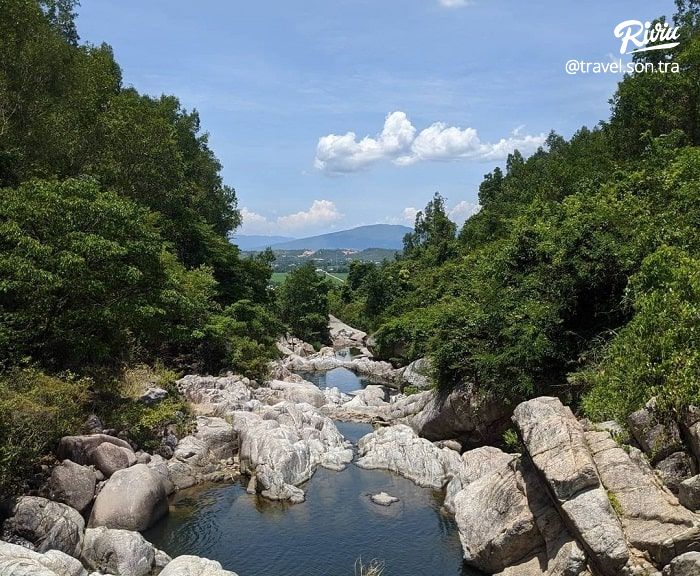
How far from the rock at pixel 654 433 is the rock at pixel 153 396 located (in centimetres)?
1958

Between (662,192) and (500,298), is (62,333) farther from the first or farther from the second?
(662,192)

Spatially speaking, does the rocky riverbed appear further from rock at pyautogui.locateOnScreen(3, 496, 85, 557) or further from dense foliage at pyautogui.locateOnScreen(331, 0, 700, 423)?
dense foliage at pyautogui.locateOnScreen(331, 0, 700, 423)

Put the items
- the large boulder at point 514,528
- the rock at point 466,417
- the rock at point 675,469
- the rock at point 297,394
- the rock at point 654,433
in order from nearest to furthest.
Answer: the rock at point 675,469, the large boulder at point 514,528, the rock at point 654,433, the rock at point 466,417, the rock at point 297,394

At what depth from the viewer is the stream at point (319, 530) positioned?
55.1 feet

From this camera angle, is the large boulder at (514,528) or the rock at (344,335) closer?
the large boulder at (514,528)

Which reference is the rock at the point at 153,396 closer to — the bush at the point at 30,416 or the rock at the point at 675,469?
the bush at the point at 30,416

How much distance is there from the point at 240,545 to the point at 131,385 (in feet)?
38.2

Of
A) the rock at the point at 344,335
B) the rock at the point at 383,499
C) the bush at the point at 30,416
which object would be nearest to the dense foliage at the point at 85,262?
the bush at the point at 30,416

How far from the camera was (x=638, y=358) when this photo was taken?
17.0 m

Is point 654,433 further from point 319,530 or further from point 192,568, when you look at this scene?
point 192,568

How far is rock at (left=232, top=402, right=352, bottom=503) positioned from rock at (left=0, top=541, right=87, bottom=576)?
839cm

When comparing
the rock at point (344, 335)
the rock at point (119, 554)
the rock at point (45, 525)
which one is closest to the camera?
the rock at point (119, 554)

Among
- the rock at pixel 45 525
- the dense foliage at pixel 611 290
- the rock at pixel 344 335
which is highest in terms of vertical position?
the dense foliage at pixel 611 290

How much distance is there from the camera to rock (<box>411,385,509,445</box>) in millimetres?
→ 24734
